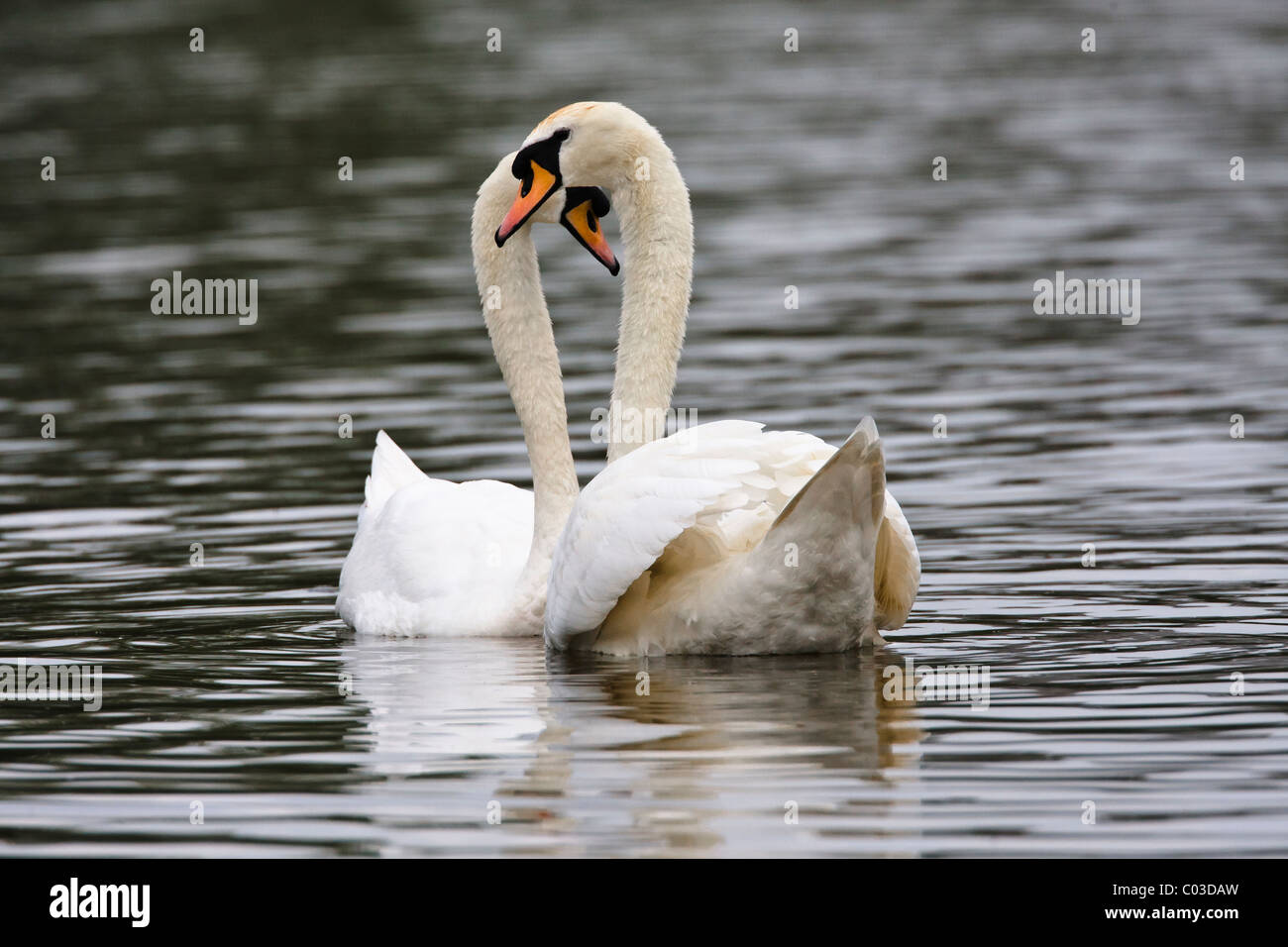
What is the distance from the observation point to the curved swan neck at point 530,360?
1140 cm

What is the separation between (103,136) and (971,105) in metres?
12.4

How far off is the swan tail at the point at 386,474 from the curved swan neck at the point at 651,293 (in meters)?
2.01

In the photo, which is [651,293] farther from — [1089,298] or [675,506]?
[1089,298]

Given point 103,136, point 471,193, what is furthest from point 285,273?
point 103,136

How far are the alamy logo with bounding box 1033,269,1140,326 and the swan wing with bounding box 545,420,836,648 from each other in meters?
10.7

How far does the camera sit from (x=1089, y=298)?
2136 cm

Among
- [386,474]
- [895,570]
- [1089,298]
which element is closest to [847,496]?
[895,570]

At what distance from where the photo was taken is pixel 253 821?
7836 mm

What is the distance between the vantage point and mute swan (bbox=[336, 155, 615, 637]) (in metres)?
11.4

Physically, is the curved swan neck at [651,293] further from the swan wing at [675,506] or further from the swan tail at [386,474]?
the swan tail at [386,474]

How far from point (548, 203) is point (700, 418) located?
5.73 metres

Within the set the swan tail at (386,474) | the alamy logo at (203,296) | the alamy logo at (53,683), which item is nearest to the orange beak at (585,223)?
the swan tail at (386,474)
